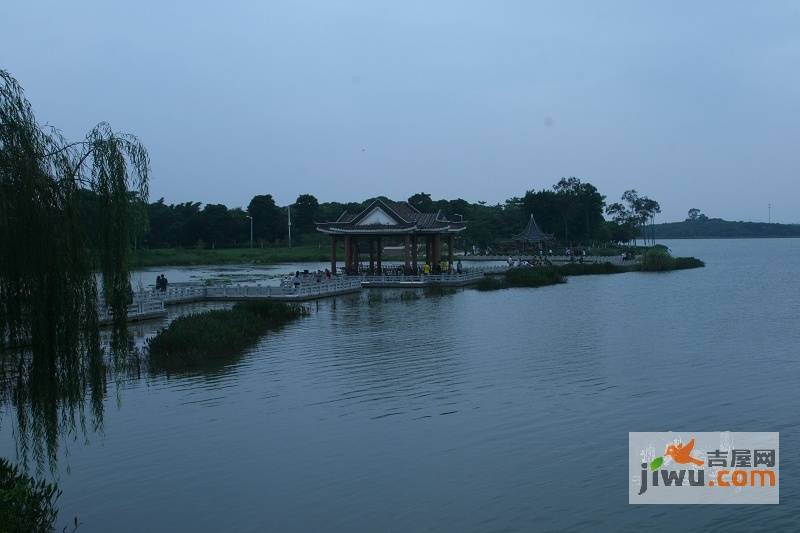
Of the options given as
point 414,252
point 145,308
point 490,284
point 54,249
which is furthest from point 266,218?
point 54,249

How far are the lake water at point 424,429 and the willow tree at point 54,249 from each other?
98.7 inches

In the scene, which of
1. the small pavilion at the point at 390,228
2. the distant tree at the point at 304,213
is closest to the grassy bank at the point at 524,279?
the small pavilion at the point at 390,228

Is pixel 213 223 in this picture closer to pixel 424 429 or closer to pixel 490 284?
pixel 490 284

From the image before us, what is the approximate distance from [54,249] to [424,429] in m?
8.20

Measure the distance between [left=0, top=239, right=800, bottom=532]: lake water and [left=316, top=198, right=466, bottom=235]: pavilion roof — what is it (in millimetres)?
22263

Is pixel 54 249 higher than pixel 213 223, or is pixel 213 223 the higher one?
pixel 213 223

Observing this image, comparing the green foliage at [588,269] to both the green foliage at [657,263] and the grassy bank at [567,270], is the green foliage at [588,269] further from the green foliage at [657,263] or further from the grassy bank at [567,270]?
the green foliage at [657,263]

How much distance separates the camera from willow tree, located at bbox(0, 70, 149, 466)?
9031 mm

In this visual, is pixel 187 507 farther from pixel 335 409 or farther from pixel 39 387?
pixel 335 409

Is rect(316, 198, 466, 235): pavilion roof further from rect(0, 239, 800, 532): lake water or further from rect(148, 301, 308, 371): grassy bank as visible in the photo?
rect(0, 239, 800, 532): lake water

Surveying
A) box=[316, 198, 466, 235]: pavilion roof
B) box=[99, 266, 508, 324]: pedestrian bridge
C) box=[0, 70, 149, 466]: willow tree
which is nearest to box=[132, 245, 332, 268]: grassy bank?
box=[316, 198, 466, 235]: pavilion roof

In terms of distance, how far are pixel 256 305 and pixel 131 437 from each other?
17.6 meters

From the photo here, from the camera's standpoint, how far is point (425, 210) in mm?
113250

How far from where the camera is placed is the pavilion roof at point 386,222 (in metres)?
50.5
